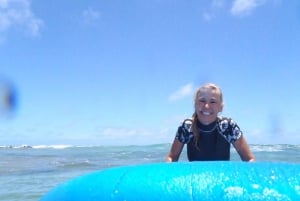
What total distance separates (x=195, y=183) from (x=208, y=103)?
1.08 m

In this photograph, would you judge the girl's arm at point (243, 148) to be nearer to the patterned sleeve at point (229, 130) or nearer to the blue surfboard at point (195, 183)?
the patterned sleeve at point (229, 130)

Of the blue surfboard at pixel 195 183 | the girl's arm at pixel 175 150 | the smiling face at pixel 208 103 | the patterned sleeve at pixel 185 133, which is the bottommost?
the blue surfboard at pixel 195 183

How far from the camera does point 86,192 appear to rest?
2570mm

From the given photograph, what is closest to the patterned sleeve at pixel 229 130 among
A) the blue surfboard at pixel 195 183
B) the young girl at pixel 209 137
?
the young girl at pixel 209 137

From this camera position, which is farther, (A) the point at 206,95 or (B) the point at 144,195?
(A) the point at 206,95

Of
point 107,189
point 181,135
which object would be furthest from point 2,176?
point 107,189

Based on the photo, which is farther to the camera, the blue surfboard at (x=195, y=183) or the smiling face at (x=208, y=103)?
the smiling face at (x=208, y=103)

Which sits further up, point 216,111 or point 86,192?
point 216,111

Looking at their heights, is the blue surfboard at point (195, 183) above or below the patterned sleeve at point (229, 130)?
below

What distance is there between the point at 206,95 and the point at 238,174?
98 cm

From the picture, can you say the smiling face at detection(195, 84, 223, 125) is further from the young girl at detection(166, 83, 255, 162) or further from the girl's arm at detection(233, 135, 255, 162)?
the girl's arm at detection(233, 135, 255, 162)

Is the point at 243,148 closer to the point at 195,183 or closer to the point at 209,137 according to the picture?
the point at 209,137

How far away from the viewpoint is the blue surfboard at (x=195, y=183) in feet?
7.61

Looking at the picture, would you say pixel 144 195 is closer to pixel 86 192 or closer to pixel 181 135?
pixel 86 192
